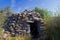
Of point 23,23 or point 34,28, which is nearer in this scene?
point 23,23

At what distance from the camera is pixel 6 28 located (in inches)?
461

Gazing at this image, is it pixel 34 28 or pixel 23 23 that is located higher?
pixel 23 23

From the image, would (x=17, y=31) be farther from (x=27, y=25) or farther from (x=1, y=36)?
(x=1, y=36)

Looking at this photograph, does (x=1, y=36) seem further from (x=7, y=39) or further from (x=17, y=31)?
(x=17, y=31)

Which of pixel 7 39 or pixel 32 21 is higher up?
pixel 32 21

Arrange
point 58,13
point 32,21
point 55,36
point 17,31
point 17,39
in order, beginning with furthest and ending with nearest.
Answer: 1. point 32,21
2. point 17,31
3. point 17,39
4. point 58,13
5. point 55,36

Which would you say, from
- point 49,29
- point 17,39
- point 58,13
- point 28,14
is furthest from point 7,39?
point 28,14

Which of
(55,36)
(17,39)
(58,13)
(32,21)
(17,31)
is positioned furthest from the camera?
(32,21)

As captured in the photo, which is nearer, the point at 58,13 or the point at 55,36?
the point at 55,36

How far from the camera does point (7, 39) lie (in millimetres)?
9062

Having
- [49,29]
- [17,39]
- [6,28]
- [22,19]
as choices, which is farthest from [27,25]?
[49,29]

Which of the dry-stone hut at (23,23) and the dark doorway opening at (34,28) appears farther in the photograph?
the dark doorway opening at (34,28)

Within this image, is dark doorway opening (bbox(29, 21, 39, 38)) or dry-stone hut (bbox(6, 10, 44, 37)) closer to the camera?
dry-stone hut (bbox(6, 10, 44, 37))

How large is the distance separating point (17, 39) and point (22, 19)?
9.34 ft
